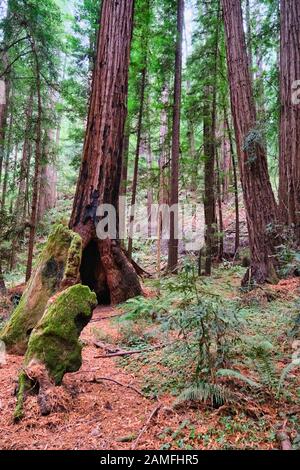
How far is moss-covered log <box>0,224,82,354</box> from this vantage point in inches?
180

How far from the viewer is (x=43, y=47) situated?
31.5ft

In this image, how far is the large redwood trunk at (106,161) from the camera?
7066mm

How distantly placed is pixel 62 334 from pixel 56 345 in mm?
116

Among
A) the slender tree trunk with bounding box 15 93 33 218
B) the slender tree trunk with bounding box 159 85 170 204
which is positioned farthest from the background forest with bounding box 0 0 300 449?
the slender tree trunk with bounding box 159 85 170 204

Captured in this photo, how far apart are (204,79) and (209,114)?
1.27 meters

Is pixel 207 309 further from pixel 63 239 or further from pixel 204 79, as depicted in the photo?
pixel 204 79

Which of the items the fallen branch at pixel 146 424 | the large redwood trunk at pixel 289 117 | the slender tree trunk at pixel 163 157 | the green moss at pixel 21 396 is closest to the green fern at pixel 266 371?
the fallen branch at pixel 146 424

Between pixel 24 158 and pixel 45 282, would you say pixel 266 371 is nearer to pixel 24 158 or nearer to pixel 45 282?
pixel 45 282

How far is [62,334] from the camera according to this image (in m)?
3.37

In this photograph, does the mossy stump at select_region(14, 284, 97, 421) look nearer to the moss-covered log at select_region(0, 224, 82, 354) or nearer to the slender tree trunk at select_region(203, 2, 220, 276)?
the moss-covered log at select_region(0, 224, 82, 354)

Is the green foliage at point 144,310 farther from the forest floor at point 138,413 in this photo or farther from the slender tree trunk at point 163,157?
the slender tree trunk at point 163,157

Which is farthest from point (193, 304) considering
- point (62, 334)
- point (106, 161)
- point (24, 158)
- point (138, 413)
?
point (24, 158)

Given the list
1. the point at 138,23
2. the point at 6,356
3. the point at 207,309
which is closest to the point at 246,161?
the point at 207,309

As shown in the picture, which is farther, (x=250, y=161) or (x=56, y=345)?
(x=250, y=161)
